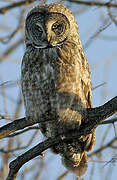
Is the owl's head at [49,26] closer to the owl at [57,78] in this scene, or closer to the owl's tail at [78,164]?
the owl at [57,78]

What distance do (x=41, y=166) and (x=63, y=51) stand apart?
1.84 metres

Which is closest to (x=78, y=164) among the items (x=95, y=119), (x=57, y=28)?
(x=95, y=119)

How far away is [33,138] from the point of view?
5168 millimetres

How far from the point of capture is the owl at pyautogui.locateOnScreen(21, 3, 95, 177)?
461 cm

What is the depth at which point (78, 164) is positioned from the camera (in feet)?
17.5

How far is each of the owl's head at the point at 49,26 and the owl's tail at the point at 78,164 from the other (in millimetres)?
1571

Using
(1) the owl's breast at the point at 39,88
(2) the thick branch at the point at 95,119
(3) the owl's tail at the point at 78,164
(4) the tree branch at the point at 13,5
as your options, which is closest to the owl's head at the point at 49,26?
(1) the owl's breast at the point at 39,88

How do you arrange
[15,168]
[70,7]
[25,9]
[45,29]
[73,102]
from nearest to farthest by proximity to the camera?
[15,168]
[73,102]
[45,29]
[70,7]
[25,9]

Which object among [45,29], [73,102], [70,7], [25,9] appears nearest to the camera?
[73,102]

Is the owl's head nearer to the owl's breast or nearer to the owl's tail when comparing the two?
the owl's breast

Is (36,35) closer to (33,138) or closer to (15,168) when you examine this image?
(33,138)

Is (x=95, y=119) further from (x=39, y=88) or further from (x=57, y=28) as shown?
(x=57, y=28)

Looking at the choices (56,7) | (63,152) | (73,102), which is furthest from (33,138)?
(56,7)

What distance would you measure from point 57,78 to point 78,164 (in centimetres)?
141
